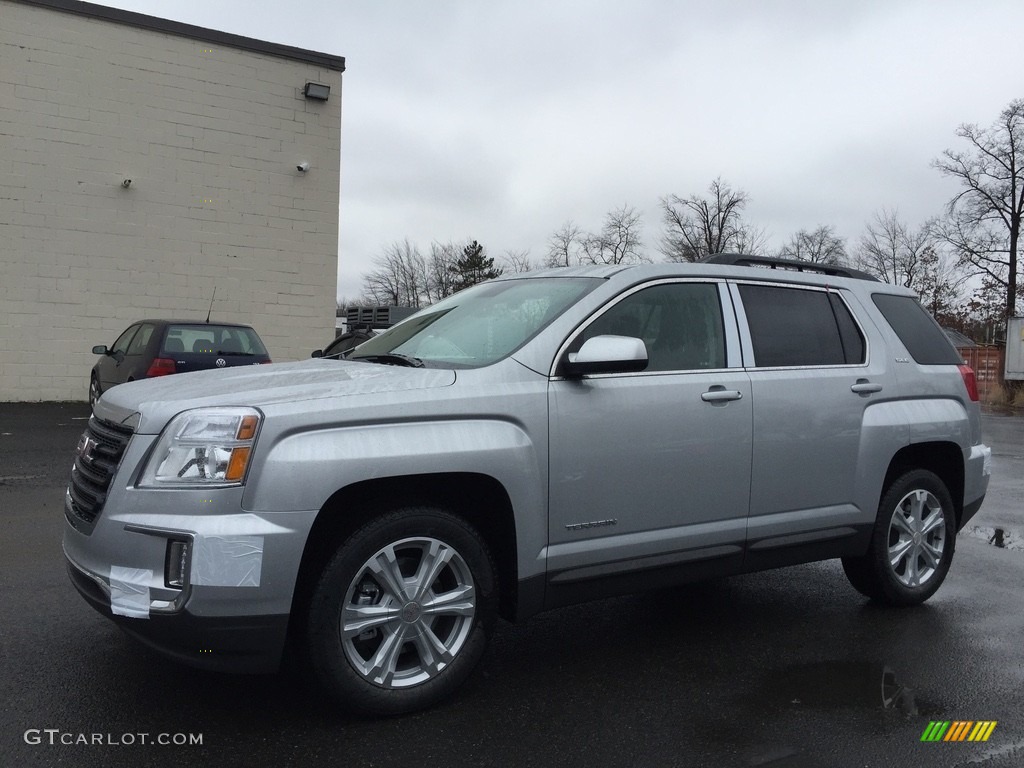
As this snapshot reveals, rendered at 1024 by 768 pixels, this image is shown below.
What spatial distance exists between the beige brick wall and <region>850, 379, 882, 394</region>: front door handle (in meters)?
15.3

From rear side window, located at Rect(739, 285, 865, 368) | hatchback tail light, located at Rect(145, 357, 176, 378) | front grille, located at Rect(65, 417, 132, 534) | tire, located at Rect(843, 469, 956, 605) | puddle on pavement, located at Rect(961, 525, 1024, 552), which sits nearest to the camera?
front grille, located at Rect(65, 417, 132, 534)

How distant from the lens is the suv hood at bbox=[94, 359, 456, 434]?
3.01 m

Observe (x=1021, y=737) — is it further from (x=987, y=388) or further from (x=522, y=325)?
(x=987, y=388)

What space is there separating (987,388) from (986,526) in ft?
80.6

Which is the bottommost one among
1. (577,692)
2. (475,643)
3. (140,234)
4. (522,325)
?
(577,692)

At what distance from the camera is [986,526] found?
7.14 m

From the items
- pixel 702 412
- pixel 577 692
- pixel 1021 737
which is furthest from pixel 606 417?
pixel 1021 737

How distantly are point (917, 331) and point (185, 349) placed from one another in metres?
8.88

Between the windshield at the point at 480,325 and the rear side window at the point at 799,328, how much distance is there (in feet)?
3.20

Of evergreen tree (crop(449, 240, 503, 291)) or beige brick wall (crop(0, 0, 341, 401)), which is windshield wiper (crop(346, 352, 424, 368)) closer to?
beige brick wall (crop(0, 0, 341, 401))

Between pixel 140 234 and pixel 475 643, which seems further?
pixel 140 234

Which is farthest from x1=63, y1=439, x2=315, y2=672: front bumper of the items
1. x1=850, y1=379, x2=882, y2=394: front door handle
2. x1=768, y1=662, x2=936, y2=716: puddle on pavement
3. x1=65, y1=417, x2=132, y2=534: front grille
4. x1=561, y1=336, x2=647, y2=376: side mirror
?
x1=850, y1=379, x2=882, y2=394: front door handle

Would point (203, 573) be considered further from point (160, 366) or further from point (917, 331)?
→ point (160, 366)

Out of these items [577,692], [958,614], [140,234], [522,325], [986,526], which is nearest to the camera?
[577,692]
